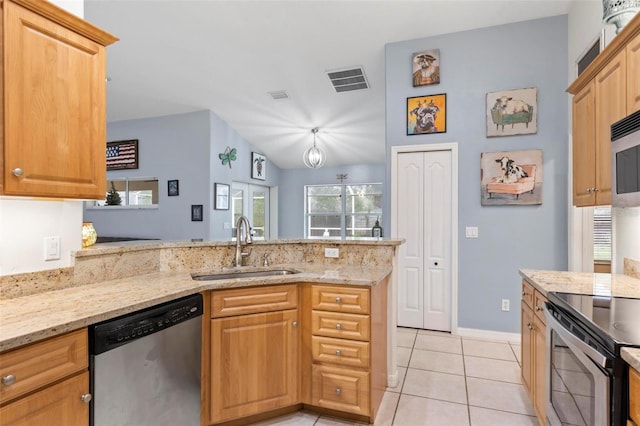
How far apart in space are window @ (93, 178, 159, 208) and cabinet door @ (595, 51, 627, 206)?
606 cm

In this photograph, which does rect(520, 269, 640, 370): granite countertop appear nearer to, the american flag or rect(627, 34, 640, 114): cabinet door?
rect(627, 34, 640, 114): cabinet door

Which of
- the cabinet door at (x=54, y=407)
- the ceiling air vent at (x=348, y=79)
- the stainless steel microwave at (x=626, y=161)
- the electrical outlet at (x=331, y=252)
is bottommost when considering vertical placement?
the cabinet door at (x=54, y=407)

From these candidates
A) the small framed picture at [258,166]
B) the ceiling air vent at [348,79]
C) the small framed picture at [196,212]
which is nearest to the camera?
the ceiling air vent at [348,79]

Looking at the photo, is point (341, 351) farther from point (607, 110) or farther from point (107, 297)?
point (607, 110)

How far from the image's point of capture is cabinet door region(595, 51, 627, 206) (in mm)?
1826

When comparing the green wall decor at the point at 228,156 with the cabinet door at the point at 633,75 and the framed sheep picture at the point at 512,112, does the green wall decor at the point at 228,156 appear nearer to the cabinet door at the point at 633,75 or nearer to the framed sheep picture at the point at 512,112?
the framed sheep picture at the point at 512,112

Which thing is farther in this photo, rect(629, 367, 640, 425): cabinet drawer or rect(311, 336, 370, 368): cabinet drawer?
rect(311, 336, 370, 368): cabinet drawer

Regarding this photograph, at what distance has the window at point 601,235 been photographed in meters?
3.09

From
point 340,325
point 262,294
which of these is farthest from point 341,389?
point 262,294

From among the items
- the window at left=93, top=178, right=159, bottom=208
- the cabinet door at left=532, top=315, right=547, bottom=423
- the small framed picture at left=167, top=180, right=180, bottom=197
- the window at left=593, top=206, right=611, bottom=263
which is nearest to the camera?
the cabinet door at left=532, top=315, right=547, bottom=423

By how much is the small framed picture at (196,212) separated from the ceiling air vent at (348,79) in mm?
2936

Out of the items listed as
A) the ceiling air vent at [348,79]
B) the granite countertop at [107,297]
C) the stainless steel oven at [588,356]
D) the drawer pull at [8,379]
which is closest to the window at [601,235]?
the stainless steel oven at [588,356]

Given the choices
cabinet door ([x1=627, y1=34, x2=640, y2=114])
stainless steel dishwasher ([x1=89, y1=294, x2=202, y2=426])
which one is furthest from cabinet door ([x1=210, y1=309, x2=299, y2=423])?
cabinet door ([x1=627, y1=34, x2=640, y2=114])

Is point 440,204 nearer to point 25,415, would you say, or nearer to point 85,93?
point 85,93
